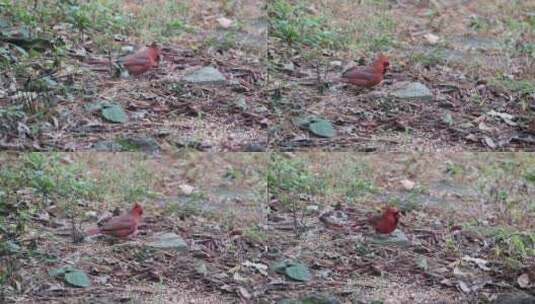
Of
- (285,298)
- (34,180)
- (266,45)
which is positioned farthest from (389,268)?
(34,180)

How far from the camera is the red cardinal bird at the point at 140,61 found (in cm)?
468

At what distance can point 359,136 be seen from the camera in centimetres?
470

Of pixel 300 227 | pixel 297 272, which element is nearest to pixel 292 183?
pixel 300 227

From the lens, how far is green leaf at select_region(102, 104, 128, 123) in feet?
15.0

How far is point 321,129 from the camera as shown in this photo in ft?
15.4

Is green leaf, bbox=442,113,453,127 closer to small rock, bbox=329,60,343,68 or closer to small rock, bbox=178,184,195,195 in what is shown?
small rock, bbox=329,60,343,68

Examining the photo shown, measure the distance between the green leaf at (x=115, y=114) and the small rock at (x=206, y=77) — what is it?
345 millimetres

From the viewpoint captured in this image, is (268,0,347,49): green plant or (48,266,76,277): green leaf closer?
(48,266,76,277): green leaf

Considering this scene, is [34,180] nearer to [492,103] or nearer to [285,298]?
[285,298]

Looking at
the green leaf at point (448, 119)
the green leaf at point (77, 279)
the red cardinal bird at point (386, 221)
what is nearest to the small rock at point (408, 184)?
the red cardinal bird at point (386, 221)

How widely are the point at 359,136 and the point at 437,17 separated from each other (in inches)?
27.4

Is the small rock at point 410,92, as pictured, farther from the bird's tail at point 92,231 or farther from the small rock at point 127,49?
the bird's tail at point 92,231

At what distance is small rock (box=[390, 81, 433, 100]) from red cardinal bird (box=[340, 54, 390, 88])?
95 mm

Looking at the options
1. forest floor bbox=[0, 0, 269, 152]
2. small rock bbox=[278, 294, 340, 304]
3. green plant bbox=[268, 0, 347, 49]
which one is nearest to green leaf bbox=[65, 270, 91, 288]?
forest floor bbox=[0, 0, 269, 152]
